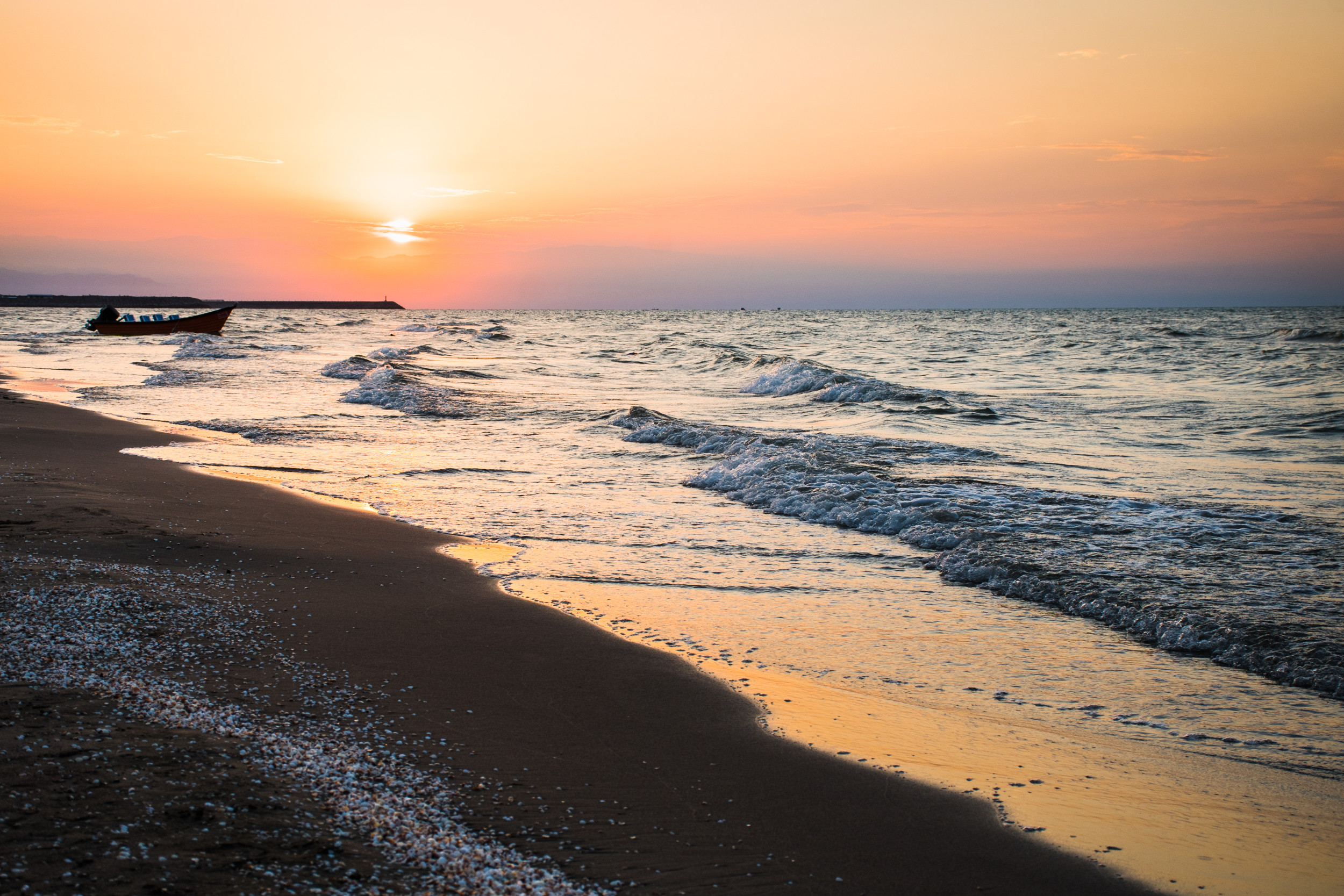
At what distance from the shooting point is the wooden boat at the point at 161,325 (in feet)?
139

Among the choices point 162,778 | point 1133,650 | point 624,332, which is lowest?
point 1133,650

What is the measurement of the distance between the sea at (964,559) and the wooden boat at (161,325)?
25973 mm

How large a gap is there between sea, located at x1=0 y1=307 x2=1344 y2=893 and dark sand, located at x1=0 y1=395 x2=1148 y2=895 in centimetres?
26

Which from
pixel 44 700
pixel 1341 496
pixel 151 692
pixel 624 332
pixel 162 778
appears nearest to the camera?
pixel 162 778

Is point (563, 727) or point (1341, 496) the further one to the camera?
point (1341, 496)

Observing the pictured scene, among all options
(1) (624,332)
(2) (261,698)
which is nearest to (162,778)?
(2) (261,698)

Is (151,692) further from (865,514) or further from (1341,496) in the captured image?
(1341,496)

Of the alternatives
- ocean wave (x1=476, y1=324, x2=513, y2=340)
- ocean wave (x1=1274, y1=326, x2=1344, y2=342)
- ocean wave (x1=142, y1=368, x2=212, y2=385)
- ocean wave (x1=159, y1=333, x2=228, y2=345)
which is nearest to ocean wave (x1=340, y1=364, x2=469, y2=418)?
ocean wave (x1=142, y1=368, x2=212, y2=385)

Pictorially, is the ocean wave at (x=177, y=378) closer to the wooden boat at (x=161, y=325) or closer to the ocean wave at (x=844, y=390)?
the ocean wave at (x=844, y=390)

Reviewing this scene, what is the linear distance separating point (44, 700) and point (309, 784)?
1.22 m

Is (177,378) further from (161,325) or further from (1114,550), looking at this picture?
(161,325)

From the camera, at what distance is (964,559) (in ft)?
21.6

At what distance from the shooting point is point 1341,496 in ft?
29.8

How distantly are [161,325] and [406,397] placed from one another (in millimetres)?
34126
